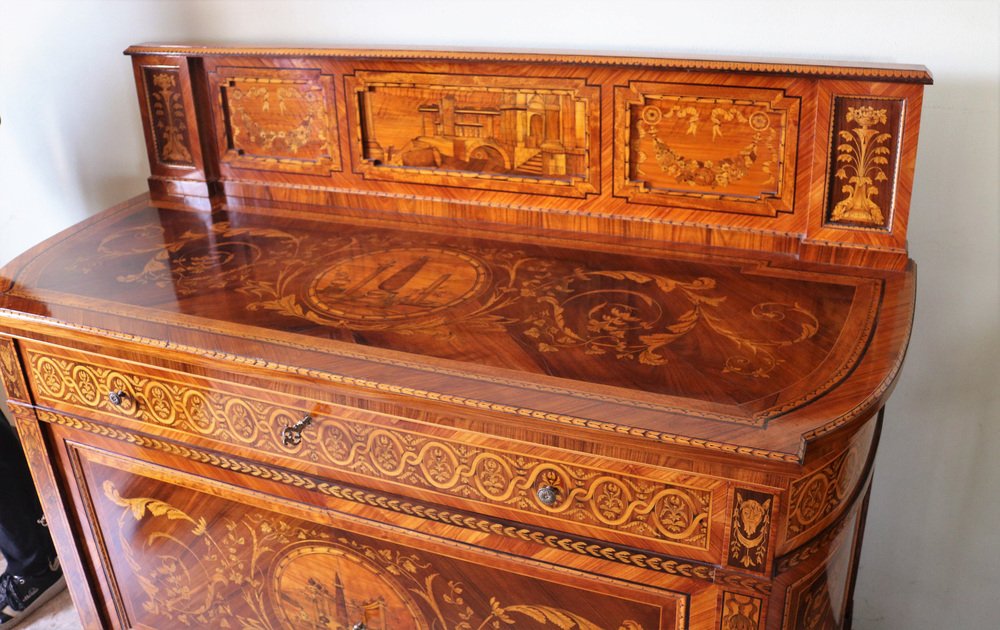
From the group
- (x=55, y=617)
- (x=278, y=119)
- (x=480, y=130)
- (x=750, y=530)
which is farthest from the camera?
(x=55, y=617)

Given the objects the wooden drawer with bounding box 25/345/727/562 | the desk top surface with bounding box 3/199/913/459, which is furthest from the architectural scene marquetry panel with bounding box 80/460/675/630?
the desk top surface with bounding box 3/199/913/459

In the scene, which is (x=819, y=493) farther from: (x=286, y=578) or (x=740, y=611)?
(x=286, y=578)

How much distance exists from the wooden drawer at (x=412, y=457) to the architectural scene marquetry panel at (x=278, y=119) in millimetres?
557

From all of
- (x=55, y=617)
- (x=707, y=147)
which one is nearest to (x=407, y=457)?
(x=707, y=147)

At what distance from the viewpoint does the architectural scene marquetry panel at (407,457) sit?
116 centimetres

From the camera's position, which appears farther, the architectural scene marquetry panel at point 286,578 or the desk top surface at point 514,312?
the architectural scene marquetry panel at point 286,578

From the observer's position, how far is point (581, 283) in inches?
56.9

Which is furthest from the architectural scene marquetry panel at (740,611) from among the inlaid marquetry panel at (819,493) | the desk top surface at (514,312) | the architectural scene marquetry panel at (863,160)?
the architectural scene marquetry panel at (863,160)

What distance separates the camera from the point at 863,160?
4.63ft

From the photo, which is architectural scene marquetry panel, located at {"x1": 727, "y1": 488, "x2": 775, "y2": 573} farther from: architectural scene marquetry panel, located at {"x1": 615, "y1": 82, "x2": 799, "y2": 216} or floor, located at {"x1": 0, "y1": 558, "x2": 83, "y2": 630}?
floor, located at {"x1": 0, "y1": 558, "x2": 83, "y2": 630}

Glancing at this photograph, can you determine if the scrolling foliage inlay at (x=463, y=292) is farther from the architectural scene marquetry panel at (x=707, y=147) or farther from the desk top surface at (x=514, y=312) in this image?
the architectural scene marquetry panel at (x=707, y=147)

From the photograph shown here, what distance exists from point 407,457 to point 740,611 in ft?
1.60

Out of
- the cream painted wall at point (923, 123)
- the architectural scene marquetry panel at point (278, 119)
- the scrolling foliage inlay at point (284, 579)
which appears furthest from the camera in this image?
the architectural scene marquetry panel at point (278, 119)

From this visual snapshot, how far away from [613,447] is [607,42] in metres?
0.86
